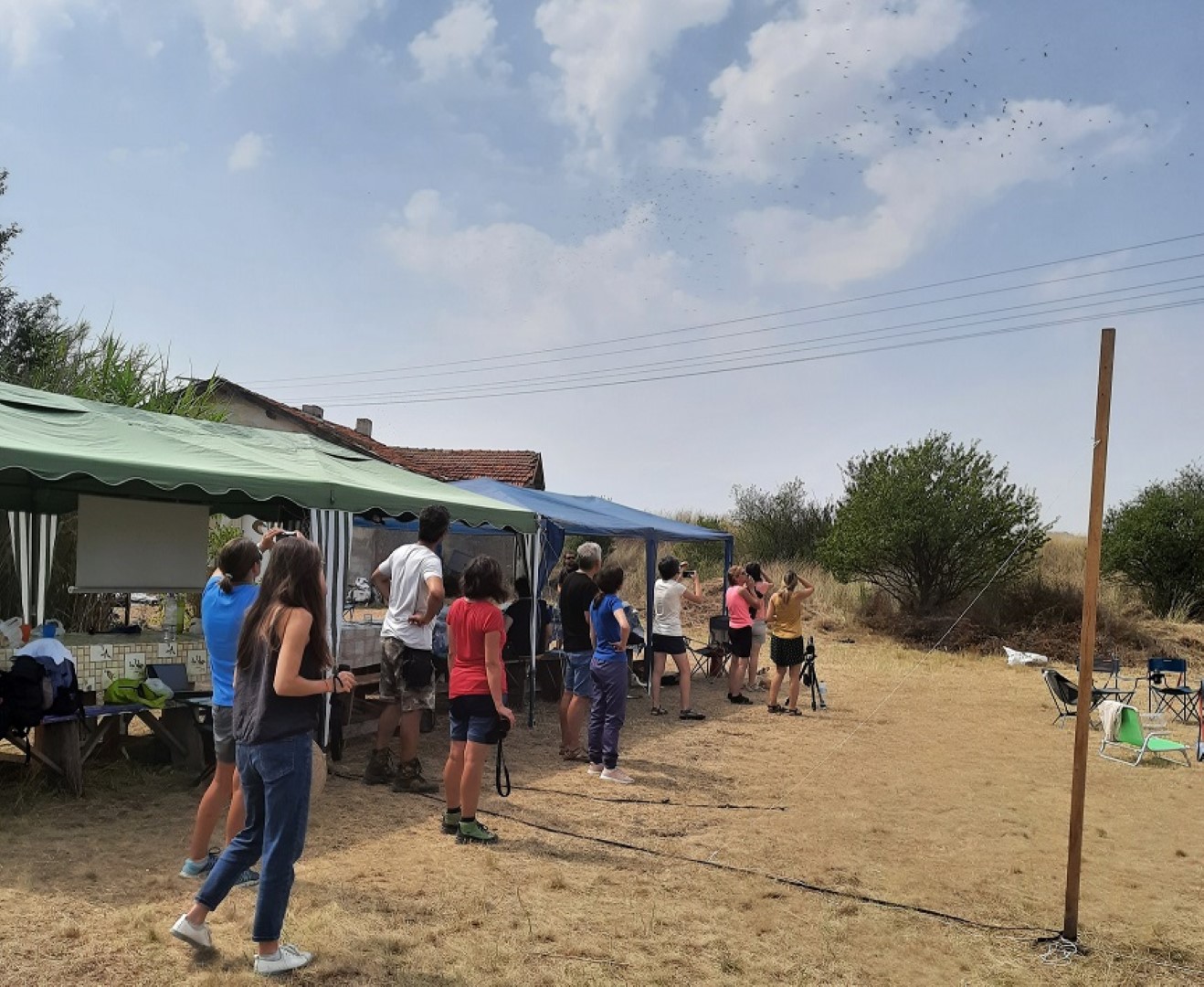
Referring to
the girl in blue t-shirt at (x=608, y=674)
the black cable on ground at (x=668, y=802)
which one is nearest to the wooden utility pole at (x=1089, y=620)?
the black cable on ground at (x=668, y=802)

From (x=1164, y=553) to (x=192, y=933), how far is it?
2286 centimetres

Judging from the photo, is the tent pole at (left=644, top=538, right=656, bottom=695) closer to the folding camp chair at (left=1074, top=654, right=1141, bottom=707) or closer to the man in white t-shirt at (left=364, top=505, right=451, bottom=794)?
the man in white t-shirt at (left=364, top=505, right=451, bottom=794)

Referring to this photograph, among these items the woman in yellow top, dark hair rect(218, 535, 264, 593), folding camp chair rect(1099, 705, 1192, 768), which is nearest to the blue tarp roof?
the woman in yellow top

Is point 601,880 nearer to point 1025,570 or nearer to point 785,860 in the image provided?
point 785,860

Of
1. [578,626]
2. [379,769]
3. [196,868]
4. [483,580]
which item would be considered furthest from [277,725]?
[578,626]

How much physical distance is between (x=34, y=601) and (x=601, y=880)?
5.95 m

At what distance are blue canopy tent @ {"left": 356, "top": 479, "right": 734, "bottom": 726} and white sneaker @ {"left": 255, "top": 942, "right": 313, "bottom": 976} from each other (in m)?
5.25

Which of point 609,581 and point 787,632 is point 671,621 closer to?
point 787,632

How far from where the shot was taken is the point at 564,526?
10180mm

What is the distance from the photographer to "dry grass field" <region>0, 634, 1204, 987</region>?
3602mm

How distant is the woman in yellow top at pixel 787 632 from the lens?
378 inches

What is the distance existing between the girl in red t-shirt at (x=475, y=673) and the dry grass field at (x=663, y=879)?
0.42 m

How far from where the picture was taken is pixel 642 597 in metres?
23.2

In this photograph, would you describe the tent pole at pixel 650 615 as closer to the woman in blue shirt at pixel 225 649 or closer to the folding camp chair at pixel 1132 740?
the folding camp chair at pixel 1132 740
